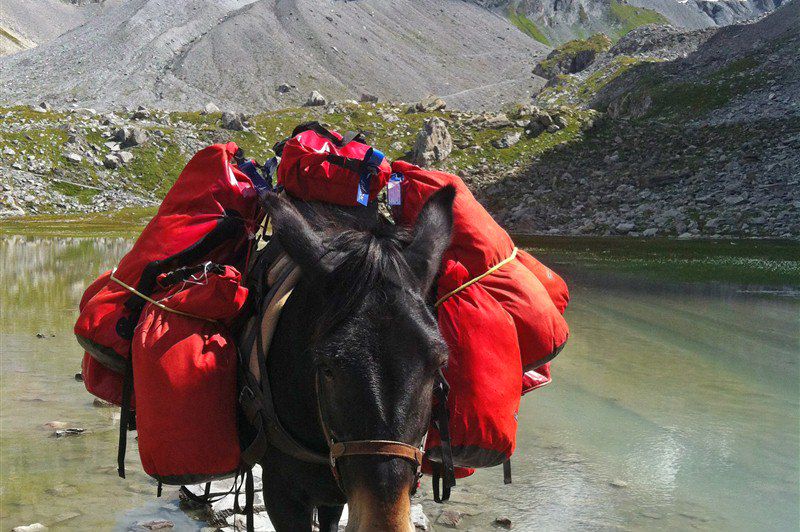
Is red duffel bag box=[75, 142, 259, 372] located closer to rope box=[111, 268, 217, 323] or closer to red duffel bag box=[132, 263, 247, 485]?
rope box=[111, 268, 217, 323]

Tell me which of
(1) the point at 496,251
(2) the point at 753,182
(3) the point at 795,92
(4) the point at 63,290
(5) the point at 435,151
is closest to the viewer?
(1) the point at 496,251

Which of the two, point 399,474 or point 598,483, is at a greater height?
point 399,474

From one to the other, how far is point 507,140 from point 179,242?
54134mm

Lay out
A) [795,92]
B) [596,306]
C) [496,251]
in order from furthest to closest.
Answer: [795,92] < [596,306] < [496,251]

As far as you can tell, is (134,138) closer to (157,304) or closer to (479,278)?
(157,304)

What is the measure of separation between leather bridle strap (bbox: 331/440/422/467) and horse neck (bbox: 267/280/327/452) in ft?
1.68

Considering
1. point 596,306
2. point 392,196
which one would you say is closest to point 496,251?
point 392,196

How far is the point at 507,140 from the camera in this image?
184ft

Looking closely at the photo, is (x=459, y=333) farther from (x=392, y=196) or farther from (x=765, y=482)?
(x=765, y=482)

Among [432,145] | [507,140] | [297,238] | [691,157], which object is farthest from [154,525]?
[507,140]

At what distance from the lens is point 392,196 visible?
143 inches

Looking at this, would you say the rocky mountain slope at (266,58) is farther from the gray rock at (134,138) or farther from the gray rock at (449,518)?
the gray rock at (449,518)

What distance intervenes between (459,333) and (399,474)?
0.97 meters

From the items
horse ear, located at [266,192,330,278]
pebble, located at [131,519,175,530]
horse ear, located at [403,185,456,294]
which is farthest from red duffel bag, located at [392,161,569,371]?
pebble, located at [131,519,175,530]
